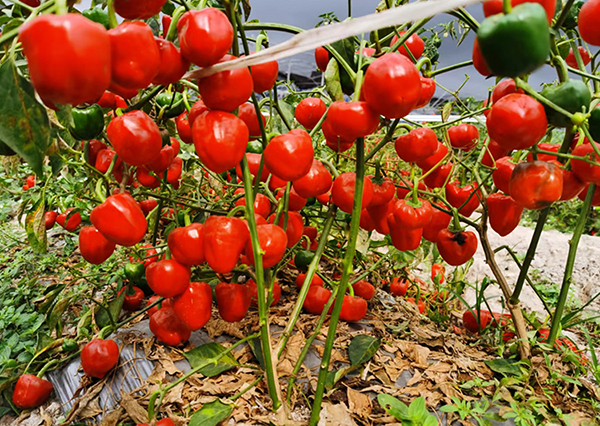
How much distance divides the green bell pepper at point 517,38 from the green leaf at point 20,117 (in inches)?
23.1

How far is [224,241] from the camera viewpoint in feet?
2.44

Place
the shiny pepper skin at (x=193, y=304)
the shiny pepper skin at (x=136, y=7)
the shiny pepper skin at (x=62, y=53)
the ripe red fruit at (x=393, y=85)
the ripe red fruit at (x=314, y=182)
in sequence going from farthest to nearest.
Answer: the shiny pepper skin at (x=193, y=304) → the ripe red fruit at (x=314, y=182) → the ripe red fruit at (x=393, y=85) → the shiny pepper skin at (x=136, y=7) → the shiny pepper skin at (x=62, y=53)

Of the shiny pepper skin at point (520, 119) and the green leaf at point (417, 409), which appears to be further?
the green leaf at point (417, 409)

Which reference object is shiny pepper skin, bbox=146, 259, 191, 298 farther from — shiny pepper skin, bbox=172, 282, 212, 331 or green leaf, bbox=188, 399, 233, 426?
green leaf, bbox=188, 399, 233, 426

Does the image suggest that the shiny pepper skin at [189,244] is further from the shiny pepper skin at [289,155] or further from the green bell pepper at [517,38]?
the green bell pepper at [517,38]

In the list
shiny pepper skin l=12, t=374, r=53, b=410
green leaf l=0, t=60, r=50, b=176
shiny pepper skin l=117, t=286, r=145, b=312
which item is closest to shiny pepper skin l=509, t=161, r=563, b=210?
green leaf l=0, t=60, r=50, b=176

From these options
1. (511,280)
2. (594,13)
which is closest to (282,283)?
(594,13)

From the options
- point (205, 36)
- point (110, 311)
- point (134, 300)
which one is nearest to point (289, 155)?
point (205, 36)

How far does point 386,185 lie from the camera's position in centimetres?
94

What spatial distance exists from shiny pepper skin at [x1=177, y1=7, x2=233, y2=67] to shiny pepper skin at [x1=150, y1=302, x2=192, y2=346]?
74 centimetres

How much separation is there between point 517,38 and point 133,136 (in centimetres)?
60

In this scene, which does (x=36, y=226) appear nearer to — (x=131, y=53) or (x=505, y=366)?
(x=131, y=53)

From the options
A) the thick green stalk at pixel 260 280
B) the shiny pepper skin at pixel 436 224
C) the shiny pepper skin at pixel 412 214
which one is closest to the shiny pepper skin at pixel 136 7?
the thick green stalk at pixel 260 280

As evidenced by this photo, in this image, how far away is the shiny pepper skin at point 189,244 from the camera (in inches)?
32.9
